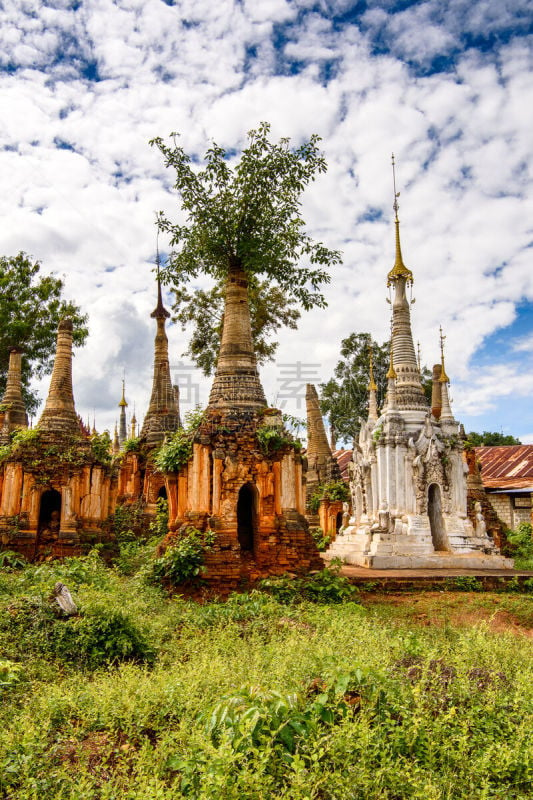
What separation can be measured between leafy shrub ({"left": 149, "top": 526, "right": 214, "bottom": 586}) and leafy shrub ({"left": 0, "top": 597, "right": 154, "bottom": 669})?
3290 millimetres

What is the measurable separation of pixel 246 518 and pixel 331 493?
11.0 m

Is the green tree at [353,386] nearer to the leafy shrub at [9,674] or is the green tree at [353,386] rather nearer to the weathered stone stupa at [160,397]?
the weathered stone stupa at [160,397]

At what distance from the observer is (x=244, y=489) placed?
44.5 feet

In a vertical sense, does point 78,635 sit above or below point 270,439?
below

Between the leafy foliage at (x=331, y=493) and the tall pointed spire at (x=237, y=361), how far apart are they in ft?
37.4

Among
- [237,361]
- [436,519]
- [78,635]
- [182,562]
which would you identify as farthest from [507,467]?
[78,635]

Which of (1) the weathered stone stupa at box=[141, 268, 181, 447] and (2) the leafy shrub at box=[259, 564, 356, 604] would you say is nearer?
(2) the leafy shrub at box=[259, 564, 356, 604]

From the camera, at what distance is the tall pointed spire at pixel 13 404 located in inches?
838

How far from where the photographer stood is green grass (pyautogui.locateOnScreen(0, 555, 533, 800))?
399 centimetres

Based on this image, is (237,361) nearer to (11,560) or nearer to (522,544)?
(11,560)

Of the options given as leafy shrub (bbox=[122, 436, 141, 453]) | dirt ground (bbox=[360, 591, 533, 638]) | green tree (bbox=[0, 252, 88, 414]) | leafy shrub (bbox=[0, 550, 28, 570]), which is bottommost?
dirt ground (bbox=[360, 591, 533, 638])

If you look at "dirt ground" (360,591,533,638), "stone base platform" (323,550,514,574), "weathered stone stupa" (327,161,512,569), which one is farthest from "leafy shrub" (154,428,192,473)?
"weathered stone stupa" (327,161,512,569)

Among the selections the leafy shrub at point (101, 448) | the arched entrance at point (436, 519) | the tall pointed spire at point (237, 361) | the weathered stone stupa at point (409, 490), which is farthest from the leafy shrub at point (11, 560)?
the arched entrance at point (436, 519)

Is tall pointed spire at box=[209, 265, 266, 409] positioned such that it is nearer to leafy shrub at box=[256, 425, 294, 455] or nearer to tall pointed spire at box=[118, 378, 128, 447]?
leafy shrub at box=[256, 425, 294, 455]
